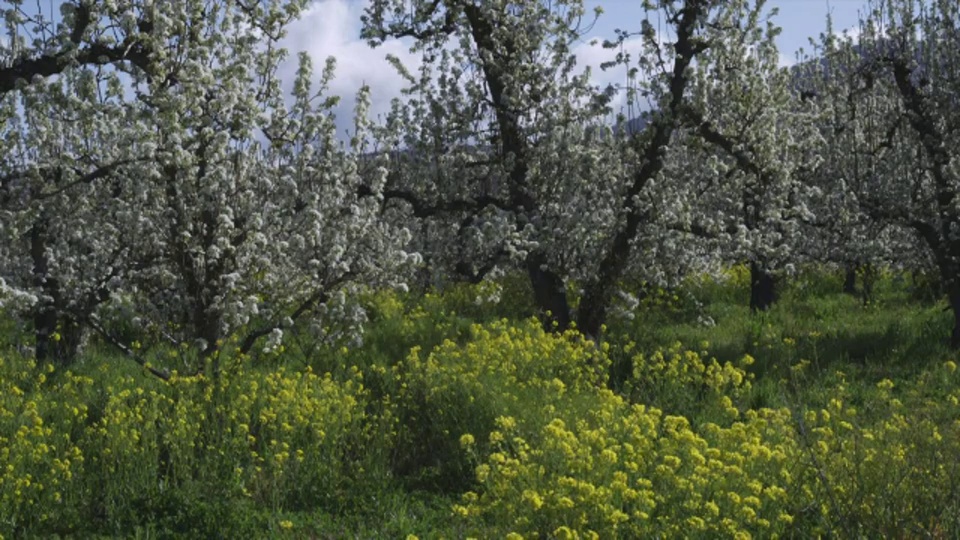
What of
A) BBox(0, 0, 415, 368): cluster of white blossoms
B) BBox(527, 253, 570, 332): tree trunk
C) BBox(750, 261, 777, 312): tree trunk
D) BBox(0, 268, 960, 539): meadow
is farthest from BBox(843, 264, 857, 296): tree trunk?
BBox(0, 0, 415, 368): cluster of white blossoms

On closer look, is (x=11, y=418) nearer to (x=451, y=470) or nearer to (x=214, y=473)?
(x=214, y=473)

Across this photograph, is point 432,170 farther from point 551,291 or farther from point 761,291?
point 761,291

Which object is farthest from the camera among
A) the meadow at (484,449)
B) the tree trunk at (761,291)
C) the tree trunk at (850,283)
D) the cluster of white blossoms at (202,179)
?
the tree trunk at (850,283)

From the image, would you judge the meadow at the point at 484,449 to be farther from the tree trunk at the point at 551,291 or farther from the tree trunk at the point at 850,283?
the tree trunk at the point at 850,283

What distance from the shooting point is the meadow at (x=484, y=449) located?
6270mm

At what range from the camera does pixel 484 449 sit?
8922 millimetres

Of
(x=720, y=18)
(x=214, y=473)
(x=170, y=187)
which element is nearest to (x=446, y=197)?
(x=720, y=18)

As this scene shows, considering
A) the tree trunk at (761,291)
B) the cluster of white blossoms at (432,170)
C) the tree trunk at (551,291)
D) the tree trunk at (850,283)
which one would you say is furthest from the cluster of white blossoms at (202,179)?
the tree trunk at (850,283)

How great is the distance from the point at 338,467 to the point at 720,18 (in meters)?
8.53

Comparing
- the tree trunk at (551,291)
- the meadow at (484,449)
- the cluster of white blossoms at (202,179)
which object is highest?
the cluster of white blossoms at (202,179)

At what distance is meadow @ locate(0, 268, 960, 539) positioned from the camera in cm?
627

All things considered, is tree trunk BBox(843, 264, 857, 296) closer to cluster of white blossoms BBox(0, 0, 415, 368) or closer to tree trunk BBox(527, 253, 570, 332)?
tree trunk BBox(527, 253, 570, 332)

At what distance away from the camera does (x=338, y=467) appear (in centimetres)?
837

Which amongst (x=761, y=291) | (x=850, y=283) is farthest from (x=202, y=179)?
(x=850, y=283)
